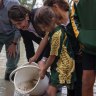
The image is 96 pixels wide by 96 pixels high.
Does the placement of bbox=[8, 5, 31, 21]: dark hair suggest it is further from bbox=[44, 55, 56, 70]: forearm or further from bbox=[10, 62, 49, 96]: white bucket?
bbox=[44, 55, 56, 70]: forearm

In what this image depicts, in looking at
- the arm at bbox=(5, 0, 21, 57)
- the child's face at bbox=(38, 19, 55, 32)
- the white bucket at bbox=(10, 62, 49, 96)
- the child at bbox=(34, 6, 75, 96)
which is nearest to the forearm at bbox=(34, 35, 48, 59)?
the white bucket at bbox=(10, 62, 49, 96)

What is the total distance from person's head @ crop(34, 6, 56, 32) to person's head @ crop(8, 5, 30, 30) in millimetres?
654

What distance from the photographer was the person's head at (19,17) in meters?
5.05

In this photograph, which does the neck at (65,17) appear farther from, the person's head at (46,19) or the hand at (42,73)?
the hand at (42,73)

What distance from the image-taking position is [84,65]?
4188 millimetres

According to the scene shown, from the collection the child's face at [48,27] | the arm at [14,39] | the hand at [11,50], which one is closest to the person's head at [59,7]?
the child's face at [48,27]

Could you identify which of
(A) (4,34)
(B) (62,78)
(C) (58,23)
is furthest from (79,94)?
(A) (4,34)

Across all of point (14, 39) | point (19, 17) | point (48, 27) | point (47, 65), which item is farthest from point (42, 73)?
point (14, 39)

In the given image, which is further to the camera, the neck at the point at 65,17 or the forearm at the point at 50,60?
the neck at the point at 65,17

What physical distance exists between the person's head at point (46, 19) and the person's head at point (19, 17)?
65 cm

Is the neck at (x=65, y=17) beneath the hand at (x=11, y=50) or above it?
above

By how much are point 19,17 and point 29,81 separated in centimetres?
82

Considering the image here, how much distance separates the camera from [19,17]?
16.6 ft

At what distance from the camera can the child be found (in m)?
4.39
